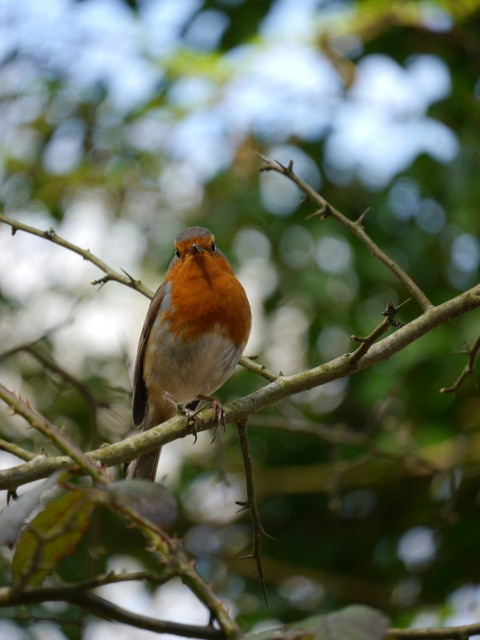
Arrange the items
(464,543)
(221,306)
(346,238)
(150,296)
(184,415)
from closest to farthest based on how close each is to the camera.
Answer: (184,415) < (150,296) < (221,306) < (464,543) < (346,238)

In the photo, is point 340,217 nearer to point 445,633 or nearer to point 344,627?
point 445,633

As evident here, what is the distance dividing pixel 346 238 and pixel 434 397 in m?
1.01

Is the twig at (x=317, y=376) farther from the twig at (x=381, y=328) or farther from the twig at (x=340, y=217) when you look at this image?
the twig at (x=340, y=217)

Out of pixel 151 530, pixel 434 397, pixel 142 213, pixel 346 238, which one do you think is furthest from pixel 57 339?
pixel 151 530

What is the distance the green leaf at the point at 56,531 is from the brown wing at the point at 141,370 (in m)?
2.76

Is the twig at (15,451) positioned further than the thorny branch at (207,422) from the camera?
Yes

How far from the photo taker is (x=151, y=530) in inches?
54.9

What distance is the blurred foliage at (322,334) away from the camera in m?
4.66

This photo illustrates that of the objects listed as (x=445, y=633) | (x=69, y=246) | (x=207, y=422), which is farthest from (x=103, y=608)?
(x=69, y=246)

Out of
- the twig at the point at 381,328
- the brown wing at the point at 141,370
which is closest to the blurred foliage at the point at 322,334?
the brown wing at the point at 141,370

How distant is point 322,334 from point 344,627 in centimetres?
393

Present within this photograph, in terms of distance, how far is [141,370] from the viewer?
4.50 m

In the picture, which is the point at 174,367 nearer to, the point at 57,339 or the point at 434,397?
the point at 434,397

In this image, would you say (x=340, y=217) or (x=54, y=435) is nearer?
(x=54, y=435)
